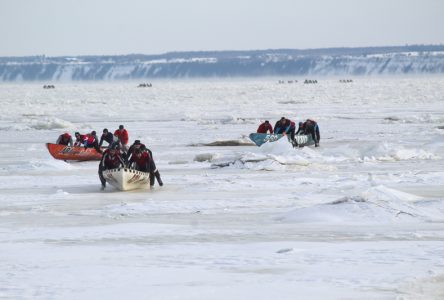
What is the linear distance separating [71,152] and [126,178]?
6.27 meters

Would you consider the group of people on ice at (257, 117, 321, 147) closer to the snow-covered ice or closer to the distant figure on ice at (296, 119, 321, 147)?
the distant figure on ice at (296, 119, 321, 147)

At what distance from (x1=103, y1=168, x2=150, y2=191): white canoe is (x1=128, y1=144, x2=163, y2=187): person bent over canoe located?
0.11m

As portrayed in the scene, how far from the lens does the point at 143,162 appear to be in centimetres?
1875

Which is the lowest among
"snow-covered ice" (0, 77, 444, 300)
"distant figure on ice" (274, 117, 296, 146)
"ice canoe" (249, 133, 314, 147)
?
"snow-covered ice" (0, 77, 444, 300)

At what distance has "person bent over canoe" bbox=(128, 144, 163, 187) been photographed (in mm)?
18672

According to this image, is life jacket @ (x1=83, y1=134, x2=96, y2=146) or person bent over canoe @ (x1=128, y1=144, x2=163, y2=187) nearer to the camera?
person bent over canoe @ (x1=128, y1=144, x2=163, y2=187)

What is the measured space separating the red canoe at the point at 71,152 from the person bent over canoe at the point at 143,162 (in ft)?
18.3

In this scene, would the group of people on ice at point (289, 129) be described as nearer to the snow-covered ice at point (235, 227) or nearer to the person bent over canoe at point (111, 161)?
the snow-covered ice at point (235, 227)

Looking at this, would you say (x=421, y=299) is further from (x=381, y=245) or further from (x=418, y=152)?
(x=418, y=152)

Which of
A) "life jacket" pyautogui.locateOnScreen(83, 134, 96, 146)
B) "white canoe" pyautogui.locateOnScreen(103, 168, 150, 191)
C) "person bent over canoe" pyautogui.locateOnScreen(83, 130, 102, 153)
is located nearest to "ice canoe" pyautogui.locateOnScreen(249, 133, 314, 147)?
"person bent over canoe" pyautogui.locateOnScreen(83, 130, 102, 153)

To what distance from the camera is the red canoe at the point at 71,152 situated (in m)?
24.1

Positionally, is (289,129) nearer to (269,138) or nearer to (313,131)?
(269,138)

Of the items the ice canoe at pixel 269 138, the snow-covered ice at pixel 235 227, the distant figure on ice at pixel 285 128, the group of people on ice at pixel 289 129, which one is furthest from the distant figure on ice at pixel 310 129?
the snow-covered ice at pixel 235 227

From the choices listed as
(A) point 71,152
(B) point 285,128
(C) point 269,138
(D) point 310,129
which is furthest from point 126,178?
(D) point 310,129
